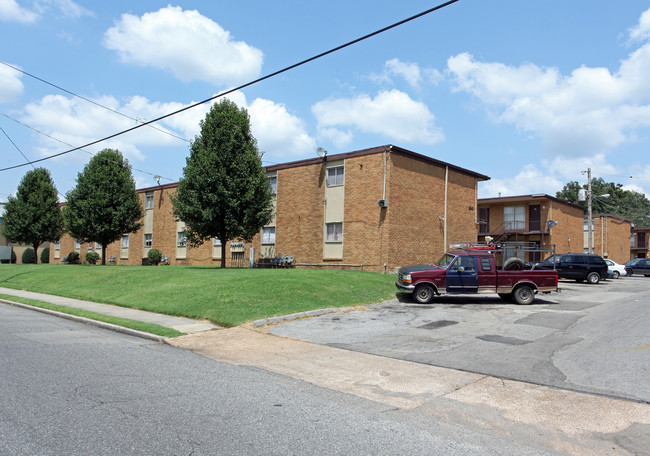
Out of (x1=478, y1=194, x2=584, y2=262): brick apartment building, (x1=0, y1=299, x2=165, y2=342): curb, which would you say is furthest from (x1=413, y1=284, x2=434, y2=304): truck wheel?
(x1=478, y1=194, x2=584, y2=262): brick apartment building

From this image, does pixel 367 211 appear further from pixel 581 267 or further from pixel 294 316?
pixel 294 316

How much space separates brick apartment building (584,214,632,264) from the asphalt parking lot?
3581cm

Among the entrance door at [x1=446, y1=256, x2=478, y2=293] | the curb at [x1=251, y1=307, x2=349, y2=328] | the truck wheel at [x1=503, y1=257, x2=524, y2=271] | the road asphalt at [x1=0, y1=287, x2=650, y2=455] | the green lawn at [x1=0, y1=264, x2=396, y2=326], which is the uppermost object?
the truck wheel at [x1=503, y1=257, x2=524, y2=271]

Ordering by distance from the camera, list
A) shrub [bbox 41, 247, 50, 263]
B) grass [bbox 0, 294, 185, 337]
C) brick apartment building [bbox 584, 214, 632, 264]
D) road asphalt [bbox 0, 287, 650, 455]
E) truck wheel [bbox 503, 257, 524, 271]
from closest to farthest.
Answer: road asphalt [bbox 0, 287, 650, 455], grass [bbox 0, 294, 185, 337], truck wheel [bbox 503, 257, 524, 271], brick apartment building [bbox 584, 214, 632, 264], shrub [bbox 41, 247, 50, 263]

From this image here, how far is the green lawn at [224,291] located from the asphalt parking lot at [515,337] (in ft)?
3.73

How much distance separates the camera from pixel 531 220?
134 ft

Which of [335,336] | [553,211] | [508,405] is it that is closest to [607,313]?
[335,336]

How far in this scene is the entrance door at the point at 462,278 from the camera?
16594 millimetres

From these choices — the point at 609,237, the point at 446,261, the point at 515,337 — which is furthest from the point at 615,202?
the point at 515,337

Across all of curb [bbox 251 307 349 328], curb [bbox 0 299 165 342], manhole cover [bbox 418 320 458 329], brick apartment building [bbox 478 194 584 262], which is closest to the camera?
curb [bbox 0 299 165 342]

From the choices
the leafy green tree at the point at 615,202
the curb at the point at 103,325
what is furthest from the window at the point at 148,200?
the leafy green tree at the point at 615,202

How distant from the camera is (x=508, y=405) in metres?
6.01

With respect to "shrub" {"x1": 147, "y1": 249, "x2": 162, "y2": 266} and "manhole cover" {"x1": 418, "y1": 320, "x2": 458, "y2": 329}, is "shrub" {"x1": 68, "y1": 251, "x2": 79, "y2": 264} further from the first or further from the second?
"manhole cover" {"x1": 418, "y1": 320, "x2": 458, "y2": 329}

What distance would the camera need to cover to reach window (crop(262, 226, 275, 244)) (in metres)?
30.3
